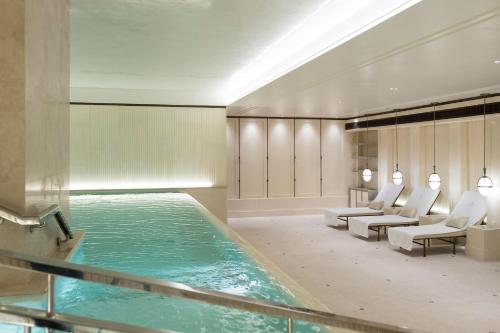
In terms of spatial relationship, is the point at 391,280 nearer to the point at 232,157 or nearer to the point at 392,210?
the point at 392,210

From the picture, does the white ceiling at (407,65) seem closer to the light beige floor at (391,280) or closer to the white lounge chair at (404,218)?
the white lounge chair at (404,218)

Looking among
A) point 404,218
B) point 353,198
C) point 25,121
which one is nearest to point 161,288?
point 25,121

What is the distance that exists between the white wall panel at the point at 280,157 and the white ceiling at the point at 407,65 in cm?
248

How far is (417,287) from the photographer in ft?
18.6

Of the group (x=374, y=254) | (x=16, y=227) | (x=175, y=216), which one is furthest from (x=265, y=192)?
Answer: (x=16, y=227)

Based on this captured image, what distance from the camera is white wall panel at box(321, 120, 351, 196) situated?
42.0ft

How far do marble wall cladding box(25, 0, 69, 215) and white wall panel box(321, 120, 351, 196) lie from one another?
959 centimetres

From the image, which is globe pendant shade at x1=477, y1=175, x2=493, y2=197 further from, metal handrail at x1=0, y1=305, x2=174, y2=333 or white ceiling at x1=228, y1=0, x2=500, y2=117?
metal handrail at x1=0, y1=305, x2=174, y2=333

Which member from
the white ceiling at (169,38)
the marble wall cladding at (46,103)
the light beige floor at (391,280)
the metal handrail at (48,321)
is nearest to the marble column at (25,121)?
the marble wall cladding at (46,103)

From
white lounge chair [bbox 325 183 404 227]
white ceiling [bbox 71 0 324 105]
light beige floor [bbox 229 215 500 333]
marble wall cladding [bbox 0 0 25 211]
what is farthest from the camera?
white lounge chair [bbox 325 183 404 227]

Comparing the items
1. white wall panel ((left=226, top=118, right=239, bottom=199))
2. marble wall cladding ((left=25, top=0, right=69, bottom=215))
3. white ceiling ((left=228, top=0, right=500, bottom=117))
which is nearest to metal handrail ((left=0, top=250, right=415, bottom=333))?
marble wall cladding ((left=25, top=0, right=69, bottom=215))

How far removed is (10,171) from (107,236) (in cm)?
252

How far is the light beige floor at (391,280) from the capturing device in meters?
4.66

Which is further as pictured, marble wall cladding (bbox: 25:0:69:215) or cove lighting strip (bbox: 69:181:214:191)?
cove lighting strip (bbox: 69:181:214:191)
